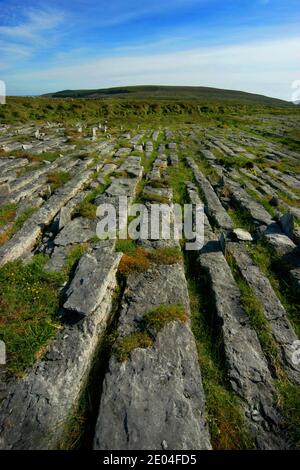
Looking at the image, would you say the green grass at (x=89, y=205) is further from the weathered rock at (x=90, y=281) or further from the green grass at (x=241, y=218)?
the green grass at (x=241, y=218)

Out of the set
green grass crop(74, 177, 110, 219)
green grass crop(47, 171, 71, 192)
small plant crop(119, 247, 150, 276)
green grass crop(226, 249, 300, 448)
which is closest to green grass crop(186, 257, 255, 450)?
green grass crop(226, 249, 300, 448)

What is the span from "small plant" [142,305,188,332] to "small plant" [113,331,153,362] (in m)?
0.23

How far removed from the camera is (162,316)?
5441 mm

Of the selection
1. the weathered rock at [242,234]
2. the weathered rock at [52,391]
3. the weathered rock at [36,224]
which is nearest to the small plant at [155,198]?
the weathered rock at [36,224]

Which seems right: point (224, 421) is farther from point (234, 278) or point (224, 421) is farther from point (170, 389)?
point (234, 278)

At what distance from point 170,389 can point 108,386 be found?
33.6 inches

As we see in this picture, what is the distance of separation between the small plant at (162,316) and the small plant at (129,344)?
0.23 m

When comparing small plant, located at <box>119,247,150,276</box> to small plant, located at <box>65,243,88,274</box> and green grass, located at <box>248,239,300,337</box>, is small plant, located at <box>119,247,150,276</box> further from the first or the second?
green grass, located at <box>248,239,300,337</box>

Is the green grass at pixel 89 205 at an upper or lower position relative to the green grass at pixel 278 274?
upper

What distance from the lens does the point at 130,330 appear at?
525cm

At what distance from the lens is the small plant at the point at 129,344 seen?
4.71 metres

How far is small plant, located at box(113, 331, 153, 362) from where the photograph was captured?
4707mm
